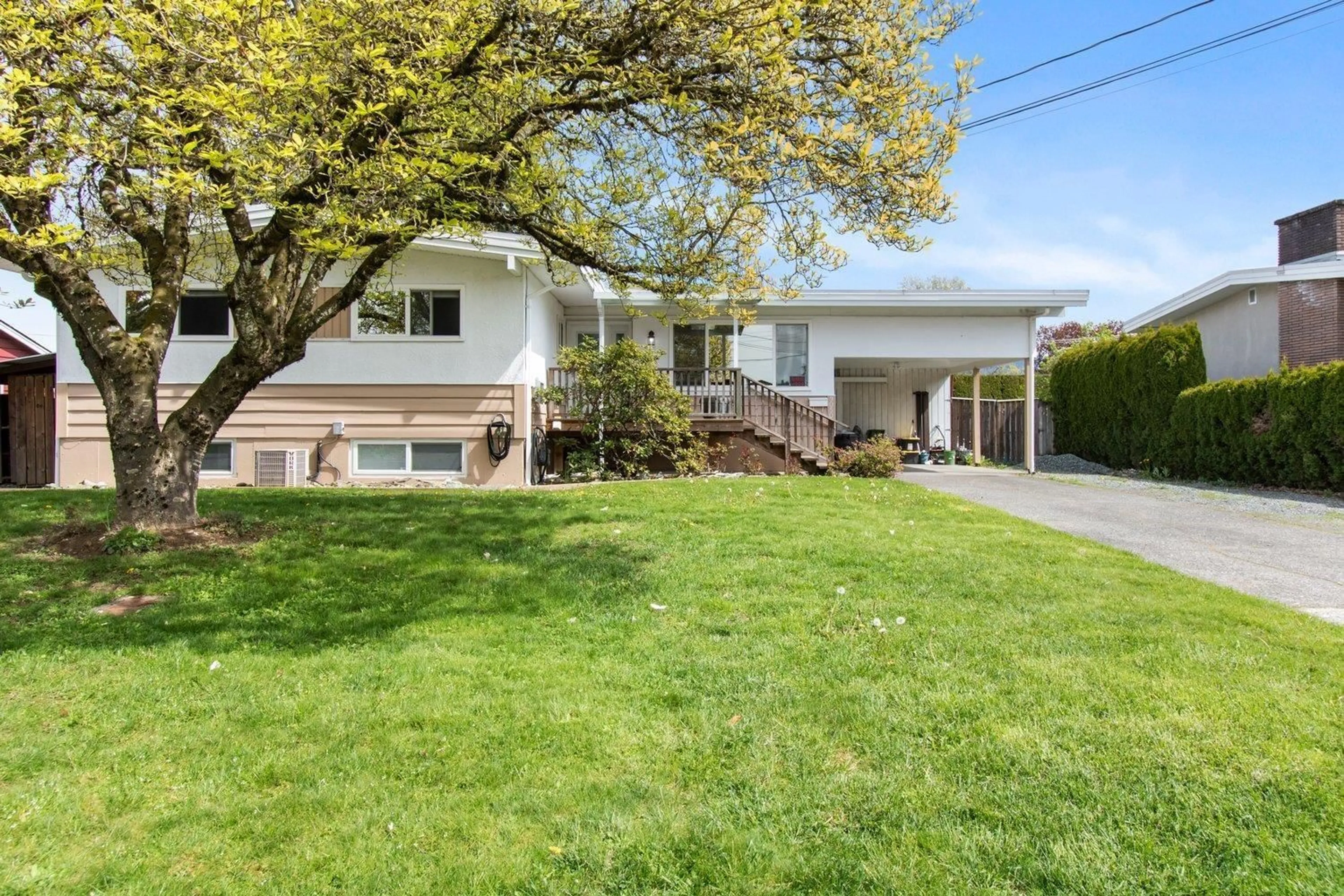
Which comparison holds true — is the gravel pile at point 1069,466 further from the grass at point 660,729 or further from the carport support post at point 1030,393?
the grass at point 660,729

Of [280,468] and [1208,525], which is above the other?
[280,468]

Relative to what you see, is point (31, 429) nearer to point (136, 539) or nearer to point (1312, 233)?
point (136, 539)

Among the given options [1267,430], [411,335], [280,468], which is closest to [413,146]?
[411,335]

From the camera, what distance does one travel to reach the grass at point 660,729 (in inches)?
90.9

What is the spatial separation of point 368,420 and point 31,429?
643cm

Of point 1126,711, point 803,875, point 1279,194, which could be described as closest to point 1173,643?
point 1126,711

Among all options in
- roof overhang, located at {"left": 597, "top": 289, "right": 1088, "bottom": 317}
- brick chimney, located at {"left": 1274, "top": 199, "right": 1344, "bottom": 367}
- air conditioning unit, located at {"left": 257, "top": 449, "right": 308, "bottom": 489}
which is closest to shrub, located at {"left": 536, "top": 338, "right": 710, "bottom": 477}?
roof overhang, located at {"left": 597, "top": 289, "right": 1088, "bottom": 317}

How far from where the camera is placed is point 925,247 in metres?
5.79

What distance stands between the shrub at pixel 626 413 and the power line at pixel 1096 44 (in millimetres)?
6773

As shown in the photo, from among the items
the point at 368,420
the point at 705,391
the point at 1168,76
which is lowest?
the point at 368,420

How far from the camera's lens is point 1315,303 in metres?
14.6

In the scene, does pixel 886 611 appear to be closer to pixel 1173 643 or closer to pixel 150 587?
pixel 1173 643

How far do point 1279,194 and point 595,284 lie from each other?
1668 centimetres

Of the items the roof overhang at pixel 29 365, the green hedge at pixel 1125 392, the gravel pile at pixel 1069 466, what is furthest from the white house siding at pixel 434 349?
the green hedge at pixel 1125 392
